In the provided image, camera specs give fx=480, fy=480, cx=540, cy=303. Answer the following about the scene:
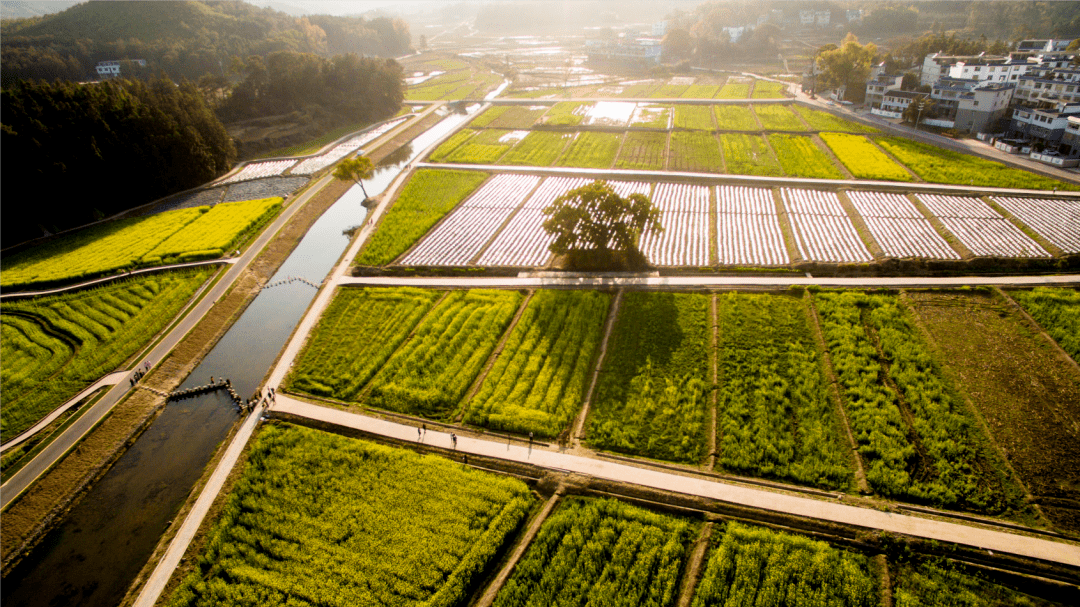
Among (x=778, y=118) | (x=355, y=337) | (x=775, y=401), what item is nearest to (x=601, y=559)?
(x=775, y=401)

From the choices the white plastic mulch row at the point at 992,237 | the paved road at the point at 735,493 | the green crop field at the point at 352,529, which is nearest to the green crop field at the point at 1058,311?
the white plastic mulch row at the point at 992,237

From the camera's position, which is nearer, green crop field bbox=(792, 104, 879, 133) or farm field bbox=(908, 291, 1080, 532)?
farm field bbox=(908, 291, 1080, 532)

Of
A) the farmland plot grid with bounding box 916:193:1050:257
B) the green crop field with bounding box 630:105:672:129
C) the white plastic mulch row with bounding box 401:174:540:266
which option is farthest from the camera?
the green crop field with bounding box 630:105:672:129

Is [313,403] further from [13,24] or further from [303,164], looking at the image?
[13,24]

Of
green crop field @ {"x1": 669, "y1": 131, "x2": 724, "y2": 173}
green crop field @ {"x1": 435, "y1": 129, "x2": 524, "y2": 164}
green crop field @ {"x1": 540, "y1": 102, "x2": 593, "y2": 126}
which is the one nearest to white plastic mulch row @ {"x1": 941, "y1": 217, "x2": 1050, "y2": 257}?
green crop field @ {"x1": 669, "y1": 131, "x2": 724, "y2": 173}

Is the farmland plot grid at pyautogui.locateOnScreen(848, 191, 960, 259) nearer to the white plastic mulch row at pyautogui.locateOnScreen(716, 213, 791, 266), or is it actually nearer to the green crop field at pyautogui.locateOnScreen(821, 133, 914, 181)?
the green crop field at pyautogui.locateOnScreen(821, 133, 914, 181)

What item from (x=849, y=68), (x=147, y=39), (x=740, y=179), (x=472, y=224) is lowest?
(x=472, y=224)

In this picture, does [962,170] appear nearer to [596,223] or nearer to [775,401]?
[596,223]
